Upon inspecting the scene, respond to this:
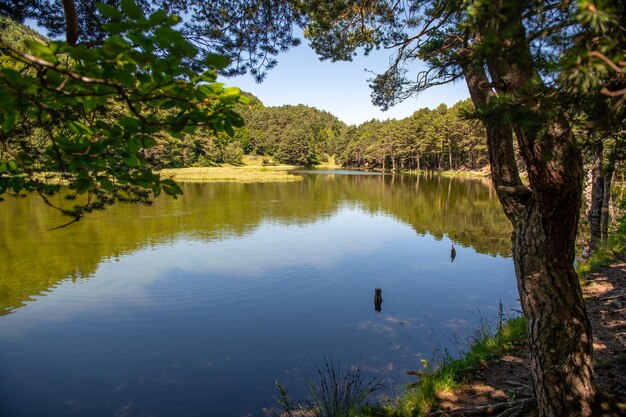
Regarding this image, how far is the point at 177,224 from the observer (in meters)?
23.3

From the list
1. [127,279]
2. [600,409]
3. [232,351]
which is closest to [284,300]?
[232,351]

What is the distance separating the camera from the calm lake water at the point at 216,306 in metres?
7.57

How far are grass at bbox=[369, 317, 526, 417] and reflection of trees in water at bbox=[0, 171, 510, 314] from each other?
11.1 metres

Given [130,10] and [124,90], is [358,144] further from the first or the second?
[130,10]

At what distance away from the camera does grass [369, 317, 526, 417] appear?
214 inches

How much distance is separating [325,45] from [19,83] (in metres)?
7.51

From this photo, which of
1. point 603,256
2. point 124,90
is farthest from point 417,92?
point 603,256

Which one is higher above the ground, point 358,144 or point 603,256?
point 358,144

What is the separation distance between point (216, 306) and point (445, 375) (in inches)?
291

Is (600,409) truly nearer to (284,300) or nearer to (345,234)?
(284,300)

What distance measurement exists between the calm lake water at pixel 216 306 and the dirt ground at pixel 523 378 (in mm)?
1795

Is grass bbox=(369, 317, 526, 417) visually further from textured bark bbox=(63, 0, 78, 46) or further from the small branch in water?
textured bark bbox=(63, 0, 78, 46)

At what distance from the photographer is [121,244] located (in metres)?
18.4

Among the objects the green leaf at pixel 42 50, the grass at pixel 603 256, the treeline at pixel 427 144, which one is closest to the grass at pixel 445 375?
the grass at pixel 603 256
